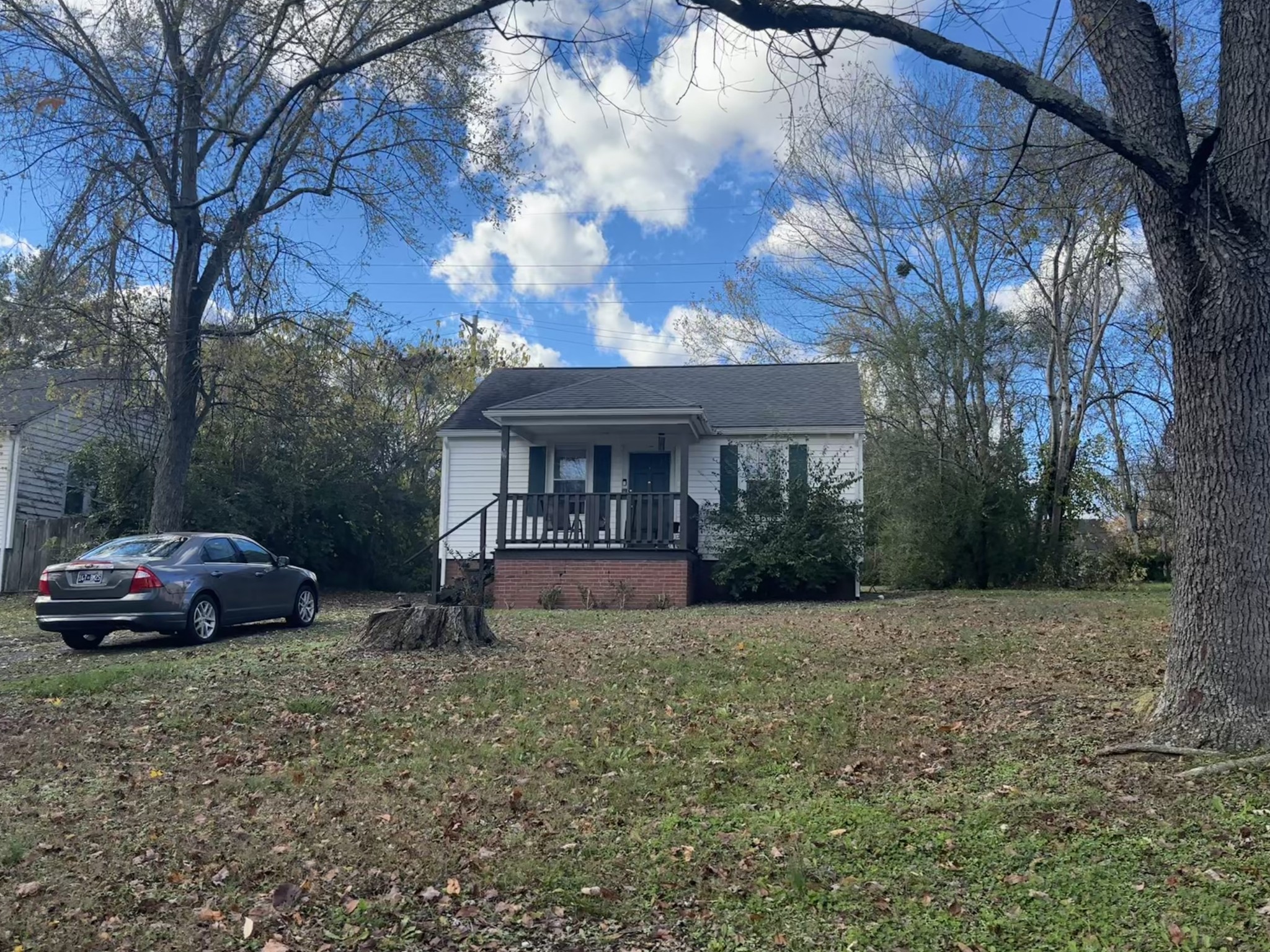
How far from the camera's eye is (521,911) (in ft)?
13.8

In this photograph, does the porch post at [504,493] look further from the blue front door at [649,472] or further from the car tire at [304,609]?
the car tire at [304,609]

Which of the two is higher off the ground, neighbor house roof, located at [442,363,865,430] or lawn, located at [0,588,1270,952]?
neighbor house roof, located at [442,363,865,430]

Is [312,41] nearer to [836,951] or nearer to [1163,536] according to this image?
[836,951]

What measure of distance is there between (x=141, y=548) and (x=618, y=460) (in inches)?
387

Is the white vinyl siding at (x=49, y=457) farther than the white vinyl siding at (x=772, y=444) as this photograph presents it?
Yes

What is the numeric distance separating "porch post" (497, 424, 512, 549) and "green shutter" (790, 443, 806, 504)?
16.8 ft

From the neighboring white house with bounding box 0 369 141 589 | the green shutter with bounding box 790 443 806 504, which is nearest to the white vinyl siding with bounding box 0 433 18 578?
the neighboring white house with bounding box 0 369 141 589

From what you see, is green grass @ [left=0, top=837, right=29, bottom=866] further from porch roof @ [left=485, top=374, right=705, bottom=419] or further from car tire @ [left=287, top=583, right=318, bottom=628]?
porch roof @ [left=485, top=374, right=705, bottom=419]

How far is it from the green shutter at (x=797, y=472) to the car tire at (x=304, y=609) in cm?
813

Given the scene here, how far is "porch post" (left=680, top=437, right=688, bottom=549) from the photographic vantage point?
56.5 ft

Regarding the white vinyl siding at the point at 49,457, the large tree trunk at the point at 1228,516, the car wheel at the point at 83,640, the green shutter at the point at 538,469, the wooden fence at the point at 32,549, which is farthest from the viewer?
the white vinyl siding at the point at 49,457

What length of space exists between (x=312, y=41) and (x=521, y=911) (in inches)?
443

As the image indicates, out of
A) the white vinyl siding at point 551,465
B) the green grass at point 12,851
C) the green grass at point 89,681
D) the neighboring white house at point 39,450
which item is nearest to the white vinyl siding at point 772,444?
the white vinyl siding at point 551,465

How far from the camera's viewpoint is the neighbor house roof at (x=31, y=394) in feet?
68.0
